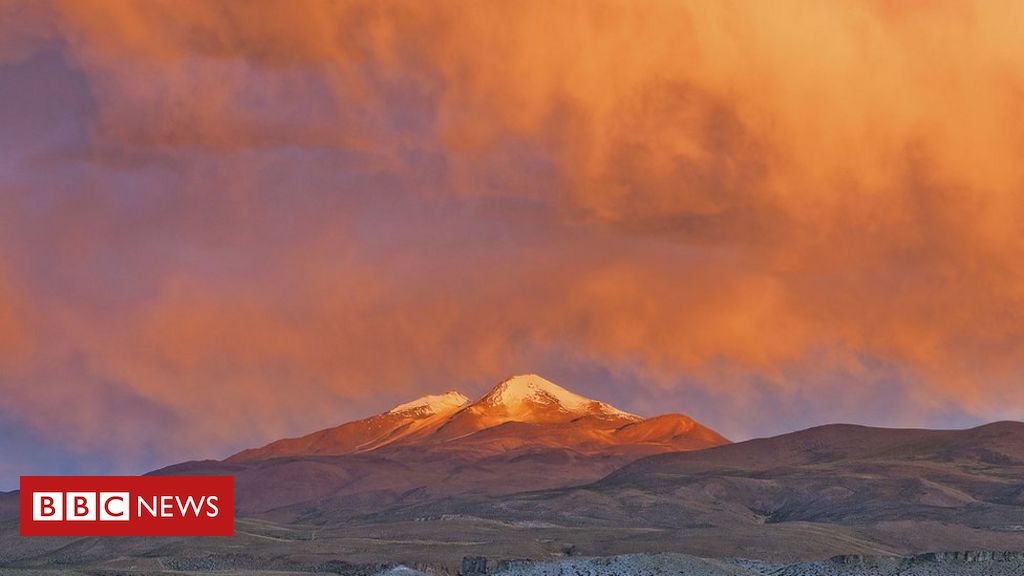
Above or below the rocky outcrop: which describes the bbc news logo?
above

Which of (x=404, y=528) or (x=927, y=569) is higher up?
(x=404, y=528)

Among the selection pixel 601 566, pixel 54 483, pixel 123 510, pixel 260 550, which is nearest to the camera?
pixel 54 483

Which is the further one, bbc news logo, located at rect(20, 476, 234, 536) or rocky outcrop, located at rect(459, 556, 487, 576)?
rocky outcrop, located at rect(459, 556, 487, 576)

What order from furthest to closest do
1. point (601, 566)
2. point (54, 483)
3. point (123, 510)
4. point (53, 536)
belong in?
point (53, 536) < point (123, 510) < point (601, 566) < point (54, 483)

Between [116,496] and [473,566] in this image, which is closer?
[116,496]

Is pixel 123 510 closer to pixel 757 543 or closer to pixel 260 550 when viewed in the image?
pixel 260 550

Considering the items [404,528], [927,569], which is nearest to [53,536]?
[404,528]

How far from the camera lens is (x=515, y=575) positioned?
10381 centimetres

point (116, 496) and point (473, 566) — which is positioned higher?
point (116, 496)

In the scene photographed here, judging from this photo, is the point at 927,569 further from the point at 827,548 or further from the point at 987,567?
the point at 827,548

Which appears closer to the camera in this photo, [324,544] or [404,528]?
[324,544]

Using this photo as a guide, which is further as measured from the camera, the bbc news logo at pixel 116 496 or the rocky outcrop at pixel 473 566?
the rocky outcrop at pixel 473 566

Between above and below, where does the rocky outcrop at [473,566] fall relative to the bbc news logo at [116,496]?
below

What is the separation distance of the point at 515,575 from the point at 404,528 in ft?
314
